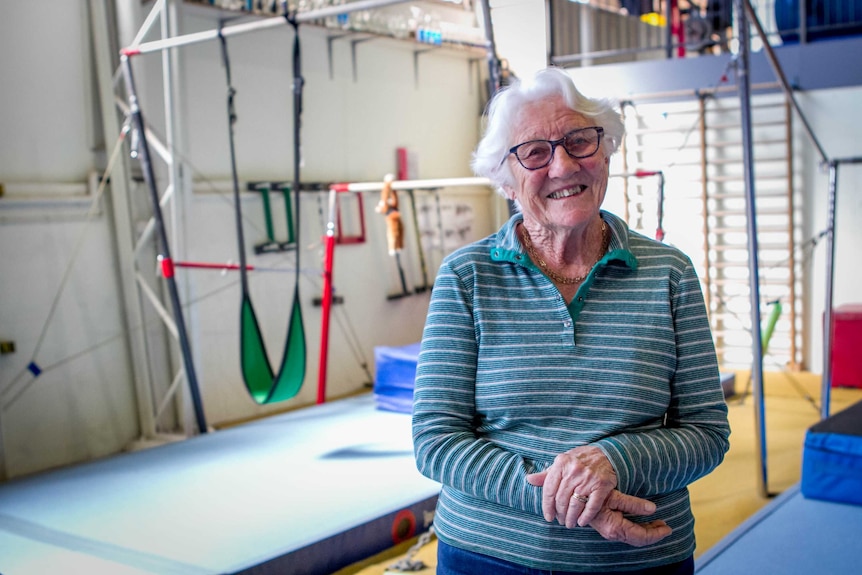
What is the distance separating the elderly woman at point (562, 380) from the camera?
1347mm

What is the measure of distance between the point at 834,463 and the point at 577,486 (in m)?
2.48

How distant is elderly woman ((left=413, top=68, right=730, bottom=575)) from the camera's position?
53.0 inches

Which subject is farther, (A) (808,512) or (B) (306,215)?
(B) (306,215)

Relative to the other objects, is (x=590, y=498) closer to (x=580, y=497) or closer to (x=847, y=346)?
(x=580, y=497)

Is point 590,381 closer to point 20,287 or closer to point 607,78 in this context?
point 20,287

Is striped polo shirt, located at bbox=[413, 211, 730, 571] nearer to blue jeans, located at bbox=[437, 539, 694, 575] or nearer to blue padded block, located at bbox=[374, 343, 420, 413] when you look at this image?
blue jeans, located at bbox=[437, 539, 694, 575]

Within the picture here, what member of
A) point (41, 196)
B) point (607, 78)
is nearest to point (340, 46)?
point (607, 78)

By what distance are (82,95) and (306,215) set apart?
180 cm

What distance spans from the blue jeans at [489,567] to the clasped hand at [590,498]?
0.09 m

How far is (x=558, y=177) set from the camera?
1.44m

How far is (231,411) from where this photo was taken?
588cm

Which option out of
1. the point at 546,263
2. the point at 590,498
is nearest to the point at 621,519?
the point at 590,498

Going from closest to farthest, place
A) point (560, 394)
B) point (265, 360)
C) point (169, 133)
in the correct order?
point (560, 394)
point (265, 360)
point (169, 133)

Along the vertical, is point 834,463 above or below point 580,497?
below
